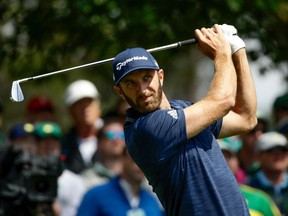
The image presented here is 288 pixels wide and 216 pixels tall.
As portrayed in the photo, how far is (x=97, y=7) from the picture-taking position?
11641 mm

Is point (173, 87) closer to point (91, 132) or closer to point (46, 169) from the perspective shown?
point (91, 132)

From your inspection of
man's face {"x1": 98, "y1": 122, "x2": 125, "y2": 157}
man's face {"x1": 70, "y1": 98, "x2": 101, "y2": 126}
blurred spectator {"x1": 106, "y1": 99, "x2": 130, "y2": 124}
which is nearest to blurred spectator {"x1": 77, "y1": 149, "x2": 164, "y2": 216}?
man's face {"x1": 98, "y1": 122, "x2": 125, "y2": 157}

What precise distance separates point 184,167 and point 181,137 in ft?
0.65

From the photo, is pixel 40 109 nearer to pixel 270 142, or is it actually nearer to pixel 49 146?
pixel 49 146

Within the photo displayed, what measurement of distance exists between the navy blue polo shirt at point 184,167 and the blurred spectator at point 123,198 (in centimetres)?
280

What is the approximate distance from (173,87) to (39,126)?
17828 mm

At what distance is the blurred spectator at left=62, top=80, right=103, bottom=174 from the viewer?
11867 millimetres

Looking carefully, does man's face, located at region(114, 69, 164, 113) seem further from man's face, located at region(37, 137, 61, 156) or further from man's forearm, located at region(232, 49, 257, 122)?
man's face, located at region(37, 137, 61, 156)

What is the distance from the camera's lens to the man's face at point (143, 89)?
754 cm

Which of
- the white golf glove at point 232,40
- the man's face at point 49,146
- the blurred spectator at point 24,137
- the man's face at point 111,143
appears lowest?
the white golf glove at point 232,40

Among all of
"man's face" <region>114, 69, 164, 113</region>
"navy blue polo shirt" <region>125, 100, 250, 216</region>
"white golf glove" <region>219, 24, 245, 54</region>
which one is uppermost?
"white golf glove" <region>219, 24, 245, 54</region>

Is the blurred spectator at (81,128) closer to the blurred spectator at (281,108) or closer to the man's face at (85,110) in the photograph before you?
the man's face at (85,110)

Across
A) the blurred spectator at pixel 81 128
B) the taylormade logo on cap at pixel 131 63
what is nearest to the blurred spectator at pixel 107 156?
the blurred spectator at pixel 81 128

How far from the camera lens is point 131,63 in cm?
759
